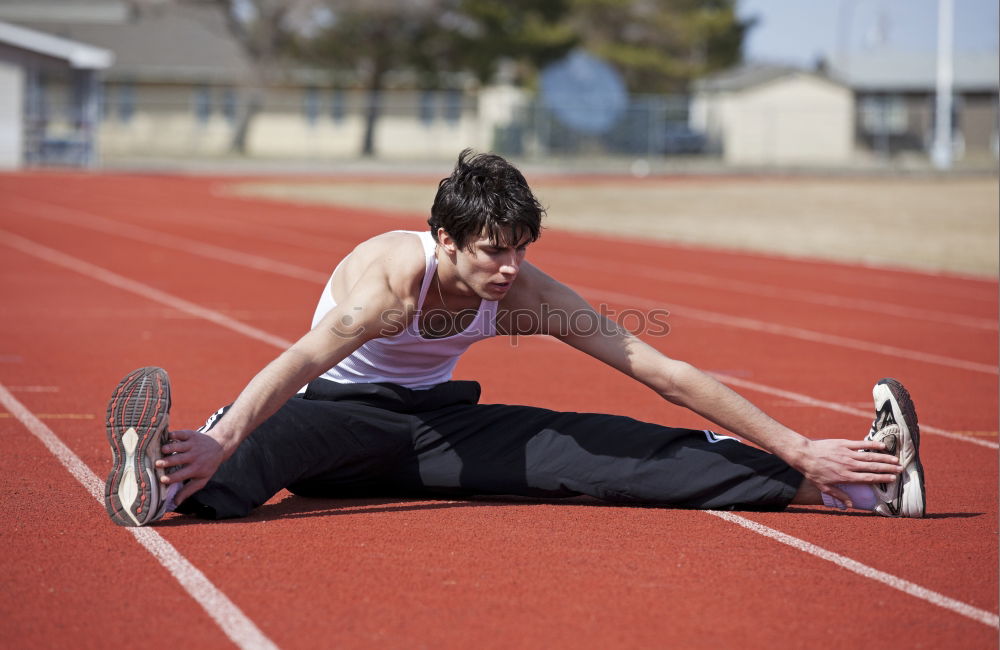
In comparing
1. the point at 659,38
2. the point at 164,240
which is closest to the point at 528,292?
the point at 164,240

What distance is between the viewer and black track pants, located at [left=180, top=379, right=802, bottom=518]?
499 centimetres

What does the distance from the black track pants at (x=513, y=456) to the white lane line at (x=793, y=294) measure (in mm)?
7375

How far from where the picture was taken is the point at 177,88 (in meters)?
56.7

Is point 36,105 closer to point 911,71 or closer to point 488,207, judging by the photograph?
point 488,207

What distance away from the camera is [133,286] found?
13.5 metres

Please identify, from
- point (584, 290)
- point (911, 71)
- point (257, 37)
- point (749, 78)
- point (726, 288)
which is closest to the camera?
point (584, 290)

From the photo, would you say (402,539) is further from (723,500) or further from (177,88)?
(177,88)

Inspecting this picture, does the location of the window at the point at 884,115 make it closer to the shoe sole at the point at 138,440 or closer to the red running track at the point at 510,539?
the red running track at the point at 510,539

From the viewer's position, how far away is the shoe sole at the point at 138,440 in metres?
4.41

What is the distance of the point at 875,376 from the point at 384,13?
149 feet

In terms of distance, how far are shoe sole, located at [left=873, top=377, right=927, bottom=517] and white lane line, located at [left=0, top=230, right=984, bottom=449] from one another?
1.91 metres

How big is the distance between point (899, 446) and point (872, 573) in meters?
0.72

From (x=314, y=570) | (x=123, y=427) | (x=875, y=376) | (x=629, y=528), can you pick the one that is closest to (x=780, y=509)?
(x=629, y=528)

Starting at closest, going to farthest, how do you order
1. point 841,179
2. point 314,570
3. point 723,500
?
point 314,570 → point 723,500 → point 841,179
